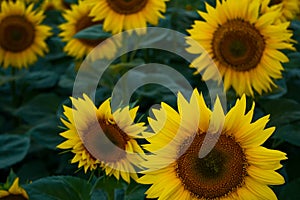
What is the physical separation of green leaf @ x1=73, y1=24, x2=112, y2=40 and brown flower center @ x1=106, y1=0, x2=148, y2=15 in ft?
0.26

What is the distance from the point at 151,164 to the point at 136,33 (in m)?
0.83

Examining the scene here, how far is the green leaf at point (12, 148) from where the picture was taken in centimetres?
187

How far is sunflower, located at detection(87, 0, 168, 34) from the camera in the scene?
1.96 metres

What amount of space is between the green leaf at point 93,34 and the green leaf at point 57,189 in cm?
61

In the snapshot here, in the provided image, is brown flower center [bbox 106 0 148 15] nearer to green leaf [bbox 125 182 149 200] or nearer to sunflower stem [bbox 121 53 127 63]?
sunflower stem [bbox 121 53 127 63]

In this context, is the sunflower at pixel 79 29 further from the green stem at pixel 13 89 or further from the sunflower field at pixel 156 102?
the green stem at pixel 13 89

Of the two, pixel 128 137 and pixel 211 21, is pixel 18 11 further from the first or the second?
pixel 128 137

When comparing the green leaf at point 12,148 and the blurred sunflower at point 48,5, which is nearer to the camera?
the green leaf at point 12,148

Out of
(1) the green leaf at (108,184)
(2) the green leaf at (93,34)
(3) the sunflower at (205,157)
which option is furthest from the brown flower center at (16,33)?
(3) the sunflower at (205,157)

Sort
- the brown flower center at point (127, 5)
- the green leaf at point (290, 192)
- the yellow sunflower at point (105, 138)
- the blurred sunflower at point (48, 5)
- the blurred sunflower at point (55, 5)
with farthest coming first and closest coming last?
the blurred sunflower at point (48, 5) < the blurred sunflower at point (55, 5) < the brown flower center at point (127, 5) < the green leaf at point (290, 192) < the yellow sunflower at point (105, 138)

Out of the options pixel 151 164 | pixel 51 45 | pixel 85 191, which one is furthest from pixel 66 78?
pixel 151 164

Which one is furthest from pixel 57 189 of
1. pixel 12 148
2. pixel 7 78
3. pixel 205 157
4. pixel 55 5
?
pixel 55 5

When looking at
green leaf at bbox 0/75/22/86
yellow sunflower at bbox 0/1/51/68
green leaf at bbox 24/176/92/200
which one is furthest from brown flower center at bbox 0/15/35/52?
green leaf at bbox 24/176/92/200

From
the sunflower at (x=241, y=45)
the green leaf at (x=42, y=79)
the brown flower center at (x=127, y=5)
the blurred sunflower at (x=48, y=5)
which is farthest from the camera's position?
the blurred sunflower at (x=48, y=5)
